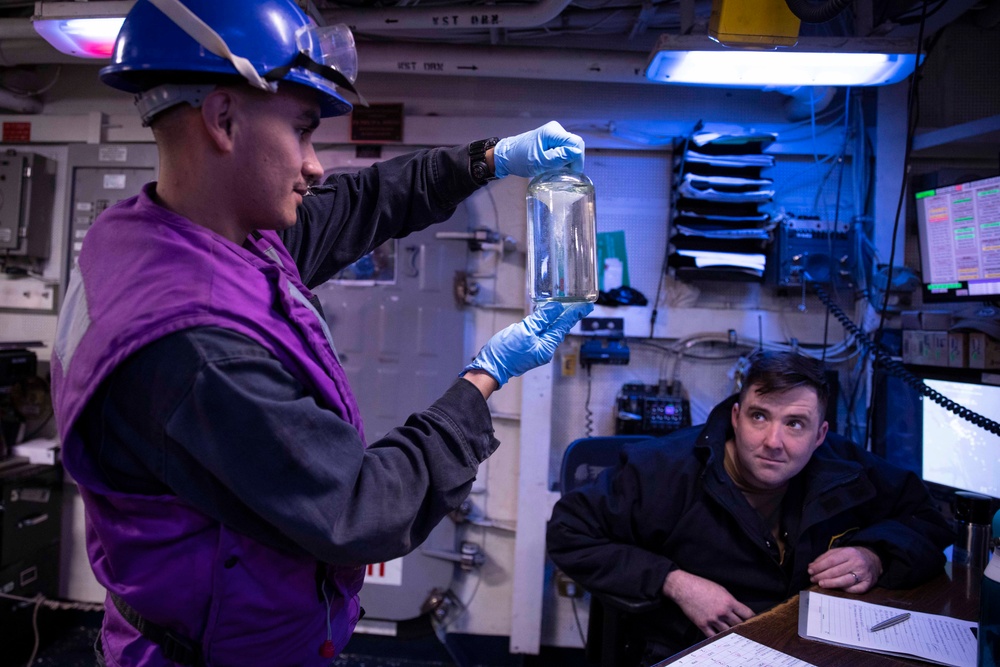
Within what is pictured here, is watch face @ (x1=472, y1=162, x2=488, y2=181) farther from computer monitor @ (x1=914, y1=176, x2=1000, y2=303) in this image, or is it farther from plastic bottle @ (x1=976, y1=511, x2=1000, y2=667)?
computer monitor @ (x1=914, y1=176, x2=1000, y2=303)

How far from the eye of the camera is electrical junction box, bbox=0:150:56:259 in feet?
9.87

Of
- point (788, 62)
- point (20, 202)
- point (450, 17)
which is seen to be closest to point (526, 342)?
point (788, 62)

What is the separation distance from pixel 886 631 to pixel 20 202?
12.6ft

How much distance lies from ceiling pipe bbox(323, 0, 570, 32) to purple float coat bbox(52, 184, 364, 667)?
196 cm

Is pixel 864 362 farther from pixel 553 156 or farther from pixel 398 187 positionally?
pixel 398 187

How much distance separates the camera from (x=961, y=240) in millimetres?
2166

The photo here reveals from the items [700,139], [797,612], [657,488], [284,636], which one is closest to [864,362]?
[700,139]

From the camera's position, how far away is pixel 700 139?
2.70 metres

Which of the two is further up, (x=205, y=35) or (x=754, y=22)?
(x=754, y=22)

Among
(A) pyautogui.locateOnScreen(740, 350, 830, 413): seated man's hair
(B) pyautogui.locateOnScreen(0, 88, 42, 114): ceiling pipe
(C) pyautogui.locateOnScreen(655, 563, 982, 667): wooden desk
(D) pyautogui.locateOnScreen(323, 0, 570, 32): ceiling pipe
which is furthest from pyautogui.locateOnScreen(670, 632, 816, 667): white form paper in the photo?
(B) pyautogui.locateOnScreen(0, 88, 42, 114): ceiling pipe

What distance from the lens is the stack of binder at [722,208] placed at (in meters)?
2.69

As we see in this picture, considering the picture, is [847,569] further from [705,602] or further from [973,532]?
[973,532]

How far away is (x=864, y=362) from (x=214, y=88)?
2.92 meters

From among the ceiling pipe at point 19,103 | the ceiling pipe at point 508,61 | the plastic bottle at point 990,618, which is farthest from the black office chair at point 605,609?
the ceiling pipe at point 19,103
